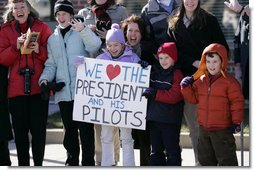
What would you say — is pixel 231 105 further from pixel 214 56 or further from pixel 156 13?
pixel 156 13

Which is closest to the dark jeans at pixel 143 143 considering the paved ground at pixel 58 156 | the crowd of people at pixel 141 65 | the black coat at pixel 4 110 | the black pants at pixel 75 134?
the crowd of people at pixel 141 65

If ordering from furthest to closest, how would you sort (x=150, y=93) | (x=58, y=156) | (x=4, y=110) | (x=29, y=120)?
(x=58, y=156)
(x=4, y=110)
(x=29, y=120)
(x=150, y=93)

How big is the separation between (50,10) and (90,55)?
4.89 meters

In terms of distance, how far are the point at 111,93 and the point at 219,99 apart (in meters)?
1.22

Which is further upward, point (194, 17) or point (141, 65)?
point (194, 17)

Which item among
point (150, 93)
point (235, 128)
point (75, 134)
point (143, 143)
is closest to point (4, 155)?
point (75, 134)

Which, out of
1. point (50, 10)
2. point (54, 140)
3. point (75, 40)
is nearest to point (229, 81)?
point (75, 40)

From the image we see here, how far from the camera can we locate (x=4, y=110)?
23.1 feet

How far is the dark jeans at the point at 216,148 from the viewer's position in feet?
20.1

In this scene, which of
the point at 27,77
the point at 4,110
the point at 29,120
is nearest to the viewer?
the point at 27,77

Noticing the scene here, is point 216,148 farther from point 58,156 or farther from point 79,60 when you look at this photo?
point 58,156

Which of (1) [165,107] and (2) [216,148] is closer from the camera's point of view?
(2) [216,148]

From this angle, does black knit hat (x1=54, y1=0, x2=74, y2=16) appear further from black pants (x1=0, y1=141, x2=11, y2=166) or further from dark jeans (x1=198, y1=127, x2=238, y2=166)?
dark jeans (x1=198, y1=127, x2=238, y2=166)

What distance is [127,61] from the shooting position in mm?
6617
